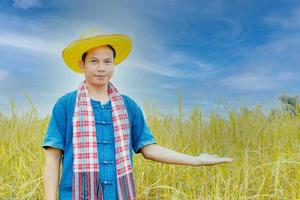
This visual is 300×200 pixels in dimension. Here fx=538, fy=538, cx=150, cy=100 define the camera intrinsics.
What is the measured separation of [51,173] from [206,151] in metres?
1.91

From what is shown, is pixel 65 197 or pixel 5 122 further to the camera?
pixel 5 122

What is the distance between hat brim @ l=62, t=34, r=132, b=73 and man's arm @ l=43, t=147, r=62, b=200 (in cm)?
38

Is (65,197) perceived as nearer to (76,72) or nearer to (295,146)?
(76,72)

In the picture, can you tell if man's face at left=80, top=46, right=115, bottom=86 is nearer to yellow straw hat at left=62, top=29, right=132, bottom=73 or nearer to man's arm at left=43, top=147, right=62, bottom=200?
yellow straw hat at left=62, top=29, right=132, bottom=73

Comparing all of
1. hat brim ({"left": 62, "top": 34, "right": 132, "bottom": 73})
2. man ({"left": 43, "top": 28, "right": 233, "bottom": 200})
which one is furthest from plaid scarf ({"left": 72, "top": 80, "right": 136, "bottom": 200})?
hat brim ({"left": 62, "top": 34, "right": 132, "bottom": 73})

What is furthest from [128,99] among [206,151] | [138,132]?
[206,151]

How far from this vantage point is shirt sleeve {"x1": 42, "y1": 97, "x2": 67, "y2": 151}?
6.84 ft

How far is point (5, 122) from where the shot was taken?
4.52 metres

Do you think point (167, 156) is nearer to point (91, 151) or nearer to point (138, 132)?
point (138, 132)

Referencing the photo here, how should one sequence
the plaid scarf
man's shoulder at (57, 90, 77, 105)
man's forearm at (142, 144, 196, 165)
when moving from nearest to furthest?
1. the plaid scarf
2. man's shoulder at (57, 90, 77, 105)
3. man's forearm at (142, 144, 196, 165)

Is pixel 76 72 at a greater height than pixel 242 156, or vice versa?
pixel 76 72

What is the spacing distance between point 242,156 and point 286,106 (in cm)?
88

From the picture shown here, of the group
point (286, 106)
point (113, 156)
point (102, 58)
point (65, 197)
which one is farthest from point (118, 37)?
point (286, 106)

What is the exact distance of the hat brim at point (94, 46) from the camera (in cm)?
212
